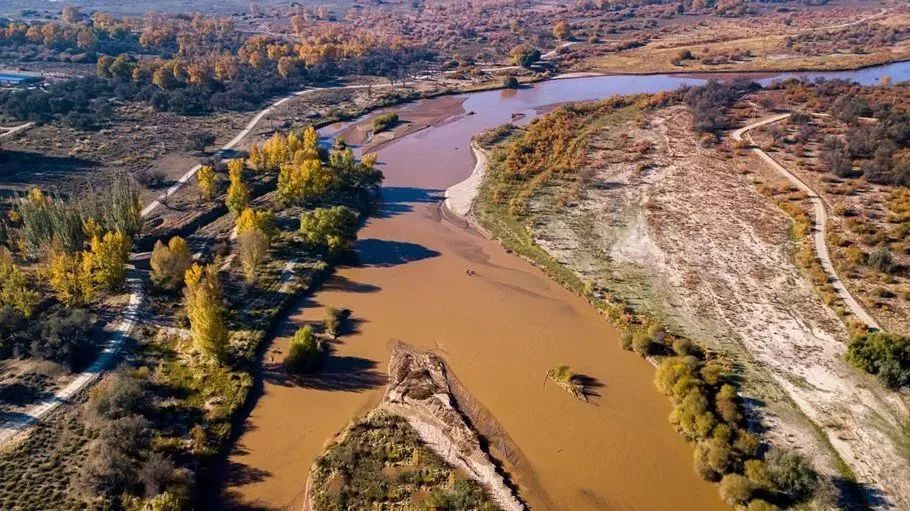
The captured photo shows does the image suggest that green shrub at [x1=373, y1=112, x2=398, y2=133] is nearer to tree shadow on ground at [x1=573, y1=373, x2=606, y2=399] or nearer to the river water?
the river water

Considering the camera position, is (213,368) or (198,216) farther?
(198,216)

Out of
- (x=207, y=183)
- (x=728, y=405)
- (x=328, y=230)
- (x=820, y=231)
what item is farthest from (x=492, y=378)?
(x=207, y=183)

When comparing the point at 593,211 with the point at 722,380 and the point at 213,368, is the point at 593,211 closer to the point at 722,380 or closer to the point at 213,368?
the point at 722,380

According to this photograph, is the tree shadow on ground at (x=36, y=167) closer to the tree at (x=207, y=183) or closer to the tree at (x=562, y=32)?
the tree at (x=207, y=183)

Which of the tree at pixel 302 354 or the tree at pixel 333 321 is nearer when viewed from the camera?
the tree at pixel 302 354

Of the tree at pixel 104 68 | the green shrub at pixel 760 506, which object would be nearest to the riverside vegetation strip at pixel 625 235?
the green shrub at pixel 760 506

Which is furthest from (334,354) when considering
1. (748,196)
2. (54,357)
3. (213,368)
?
(748,196)
